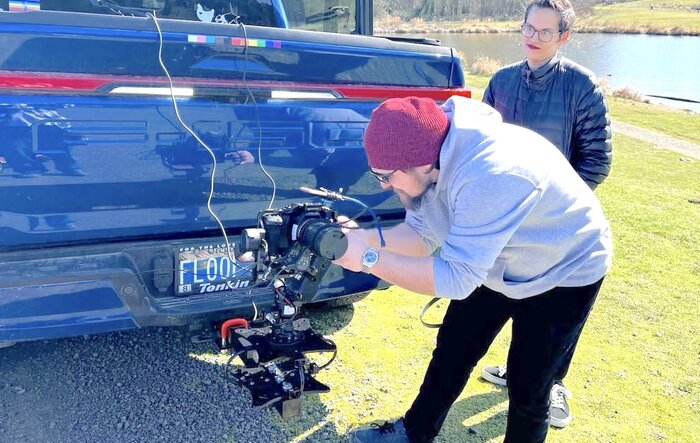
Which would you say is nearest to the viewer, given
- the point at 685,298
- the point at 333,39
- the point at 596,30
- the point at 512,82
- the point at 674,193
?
the point at 333,39

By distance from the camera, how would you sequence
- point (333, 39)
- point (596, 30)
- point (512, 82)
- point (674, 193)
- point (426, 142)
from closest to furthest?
point (426, 142)
point (333, 39)
point (512, 82)
point (674, 193)
point (596, 30)

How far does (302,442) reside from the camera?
296 cm

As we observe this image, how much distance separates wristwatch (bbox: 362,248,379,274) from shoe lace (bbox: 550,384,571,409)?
1.66m

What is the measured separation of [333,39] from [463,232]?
1.26 metres

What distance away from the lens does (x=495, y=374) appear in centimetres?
367

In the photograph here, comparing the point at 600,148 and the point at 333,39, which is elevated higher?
the point at 333,39

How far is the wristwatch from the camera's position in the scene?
221 centimetres

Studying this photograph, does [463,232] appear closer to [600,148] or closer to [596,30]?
[600,148]

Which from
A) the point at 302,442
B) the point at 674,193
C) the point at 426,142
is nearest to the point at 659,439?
the point at 302,442

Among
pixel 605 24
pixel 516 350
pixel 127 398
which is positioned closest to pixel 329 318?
pixel 127 398

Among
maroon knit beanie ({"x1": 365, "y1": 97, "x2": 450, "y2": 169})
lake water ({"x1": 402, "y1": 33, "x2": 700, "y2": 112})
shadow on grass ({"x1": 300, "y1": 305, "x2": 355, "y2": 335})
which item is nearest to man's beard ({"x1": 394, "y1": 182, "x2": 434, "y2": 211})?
maroon knit beanie ({"x1": 365, "y1": 97, "x2": 450, "y2": 169})

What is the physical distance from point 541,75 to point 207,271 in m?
1.87

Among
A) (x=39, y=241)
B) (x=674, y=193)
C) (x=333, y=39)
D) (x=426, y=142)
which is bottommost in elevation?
(x=674, y=193)

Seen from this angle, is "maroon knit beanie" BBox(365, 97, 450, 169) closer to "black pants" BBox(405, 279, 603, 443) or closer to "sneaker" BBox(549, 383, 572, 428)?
"black pants" BBox(405, 279, 603, 443)
